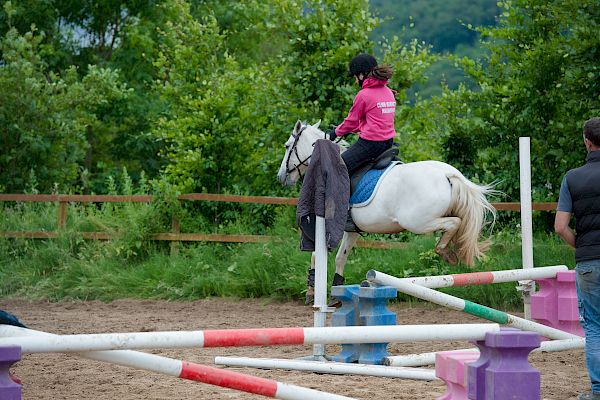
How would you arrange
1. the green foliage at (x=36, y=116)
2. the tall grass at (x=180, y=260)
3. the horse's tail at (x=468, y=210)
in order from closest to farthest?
the horse's tail at (x=468, y=210)
the tall grass at (x=180, y=260)
the green foliage at (x=36, y=116)

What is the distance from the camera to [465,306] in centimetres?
544

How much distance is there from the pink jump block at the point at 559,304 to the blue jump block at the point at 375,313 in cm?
137

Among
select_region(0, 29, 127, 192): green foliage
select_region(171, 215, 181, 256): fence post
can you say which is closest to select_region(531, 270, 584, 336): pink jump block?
select_region(171, 215, 181, 256): fence post

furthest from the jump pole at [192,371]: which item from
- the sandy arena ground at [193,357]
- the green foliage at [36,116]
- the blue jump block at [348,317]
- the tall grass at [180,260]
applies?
the green foliage at [36,116]

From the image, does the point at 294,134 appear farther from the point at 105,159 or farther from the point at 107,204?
the point at 105,159

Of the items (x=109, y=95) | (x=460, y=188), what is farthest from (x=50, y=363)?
(x=109, y=95)

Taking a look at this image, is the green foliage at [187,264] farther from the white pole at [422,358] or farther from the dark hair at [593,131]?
the dark hair at [593,131]

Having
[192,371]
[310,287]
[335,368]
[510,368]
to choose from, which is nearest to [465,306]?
[335,368]

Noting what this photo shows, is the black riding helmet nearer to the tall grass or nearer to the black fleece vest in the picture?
the tall grass

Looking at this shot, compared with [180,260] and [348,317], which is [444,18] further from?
[348,317]

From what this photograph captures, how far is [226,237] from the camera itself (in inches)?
475

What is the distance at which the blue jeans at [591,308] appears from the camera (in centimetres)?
518

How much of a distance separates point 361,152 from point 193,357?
2.62 meters

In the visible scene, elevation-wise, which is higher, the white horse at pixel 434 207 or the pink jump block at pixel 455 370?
the white horse at pixel 434 207
